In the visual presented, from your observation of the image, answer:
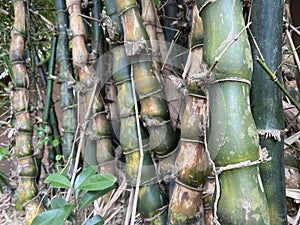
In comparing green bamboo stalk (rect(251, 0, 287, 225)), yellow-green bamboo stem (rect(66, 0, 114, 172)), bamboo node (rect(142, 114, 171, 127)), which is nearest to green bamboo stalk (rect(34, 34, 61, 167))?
yellow-green bamboo stem (rect(66, 0, 114, 172))

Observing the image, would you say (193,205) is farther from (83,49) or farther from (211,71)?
(83,49)

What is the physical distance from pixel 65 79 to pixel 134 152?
37cm

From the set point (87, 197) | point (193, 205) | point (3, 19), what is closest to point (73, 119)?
point (87, 197)

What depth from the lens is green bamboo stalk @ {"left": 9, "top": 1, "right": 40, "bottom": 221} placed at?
72 centimetres

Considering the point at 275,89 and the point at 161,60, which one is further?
the point at 161,60

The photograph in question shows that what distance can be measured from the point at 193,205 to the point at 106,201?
28 cm

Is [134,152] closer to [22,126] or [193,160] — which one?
[193,160]

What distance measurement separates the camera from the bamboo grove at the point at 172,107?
0.31 meters

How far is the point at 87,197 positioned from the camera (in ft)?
1.72

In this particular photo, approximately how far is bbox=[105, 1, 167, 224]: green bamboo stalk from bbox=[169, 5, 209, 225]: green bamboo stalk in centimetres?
6

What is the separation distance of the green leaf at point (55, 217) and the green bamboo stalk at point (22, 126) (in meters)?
0.23

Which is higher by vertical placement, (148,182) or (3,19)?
(3,19)

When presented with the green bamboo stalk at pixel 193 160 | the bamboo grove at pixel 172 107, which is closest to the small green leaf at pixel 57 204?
the bamboo grove at pixel 172 107

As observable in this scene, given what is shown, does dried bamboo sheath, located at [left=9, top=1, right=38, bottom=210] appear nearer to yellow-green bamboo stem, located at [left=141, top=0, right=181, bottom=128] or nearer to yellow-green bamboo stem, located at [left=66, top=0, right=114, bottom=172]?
yellow-green bamboo stem, located at [left=66, top=0, right=114, bottom=172]
